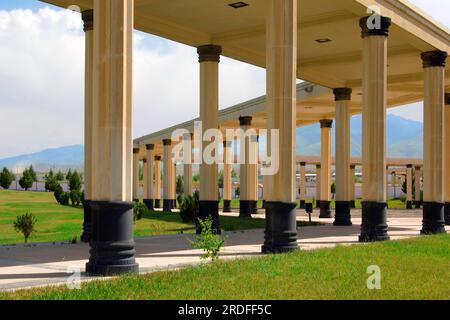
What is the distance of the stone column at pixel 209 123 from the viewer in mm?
22734

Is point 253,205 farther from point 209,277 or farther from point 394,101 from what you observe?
point 209,277

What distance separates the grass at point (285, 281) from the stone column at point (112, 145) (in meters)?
0.90

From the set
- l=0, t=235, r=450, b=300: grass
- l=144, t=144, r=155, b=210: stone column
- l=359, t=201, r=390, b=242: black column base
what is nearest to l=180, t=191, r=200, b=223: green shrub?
l=359, t=201, r=390, b=242: black column base

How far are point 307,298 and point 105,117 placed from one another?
5300 millimetres

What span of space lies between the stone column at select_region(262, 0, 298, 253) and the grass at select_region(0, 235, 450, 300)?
114 cm

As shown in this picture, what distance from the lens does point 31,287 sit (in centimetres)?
1003

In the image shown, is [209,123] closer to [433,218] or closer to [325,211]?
[433,218]

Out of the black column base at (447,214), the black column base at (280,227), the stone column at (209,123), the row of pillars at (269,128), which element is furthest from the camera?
the black column base at (447,214)

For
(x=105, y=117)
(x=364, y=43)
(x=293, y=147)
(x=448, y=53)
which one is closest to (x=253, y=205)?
(x=448, y=53)

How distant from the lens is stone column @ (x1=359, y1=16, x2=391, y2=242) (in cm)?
1988

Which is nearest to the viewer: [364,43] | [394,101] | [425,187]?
[364,43]

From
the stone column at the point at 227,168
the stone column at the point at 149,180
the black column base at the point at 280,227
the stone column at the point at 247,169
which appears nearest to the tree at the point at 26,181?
the stone column at the point at 149,180

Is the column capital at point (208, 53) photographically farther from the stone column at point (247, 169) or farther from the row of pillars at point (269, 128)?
the stone column at point (247, 169)
